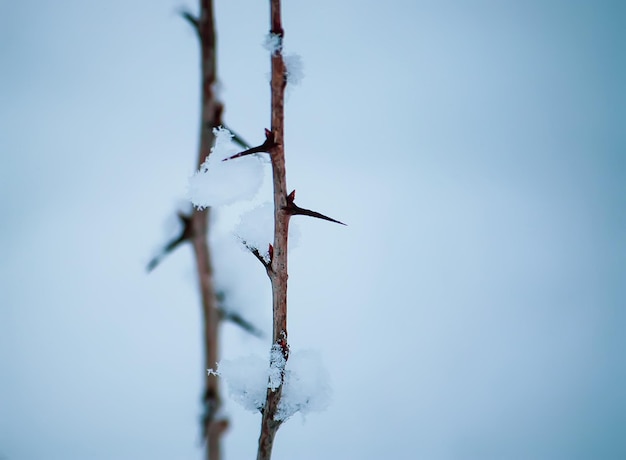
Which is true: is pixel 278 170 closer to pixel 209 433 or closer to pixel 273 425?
pixel 273 425

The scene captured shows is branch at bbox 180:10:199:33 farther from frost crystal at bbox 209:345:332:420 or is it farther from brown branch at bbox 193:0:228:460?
frost crystal at bbox 209:345:332:420

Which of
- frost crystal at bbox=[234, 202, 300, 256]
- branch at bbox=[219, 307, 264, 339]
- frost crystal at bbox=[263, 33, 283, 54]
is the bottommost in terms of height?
branch at bbox=[219, 307, 264, 339]

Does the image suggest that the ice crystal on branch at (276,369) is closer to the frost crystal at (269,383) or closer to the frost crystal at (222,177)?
the frost crystal at (269,383)

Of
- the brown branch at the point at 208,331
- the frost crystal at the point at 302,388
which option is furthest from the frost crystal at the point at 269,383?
the brown branch at the point at 208,331

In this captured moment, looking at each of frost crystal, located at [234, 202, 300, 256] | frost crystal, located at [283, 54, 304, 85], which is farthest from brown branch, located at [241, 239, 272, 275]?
Result: frost crystal, located at [283, 54, 304, 85]

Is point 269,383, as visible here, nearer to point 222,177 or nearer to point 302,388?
point 302,388

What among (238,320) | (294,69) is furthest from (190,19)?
(238,320)
